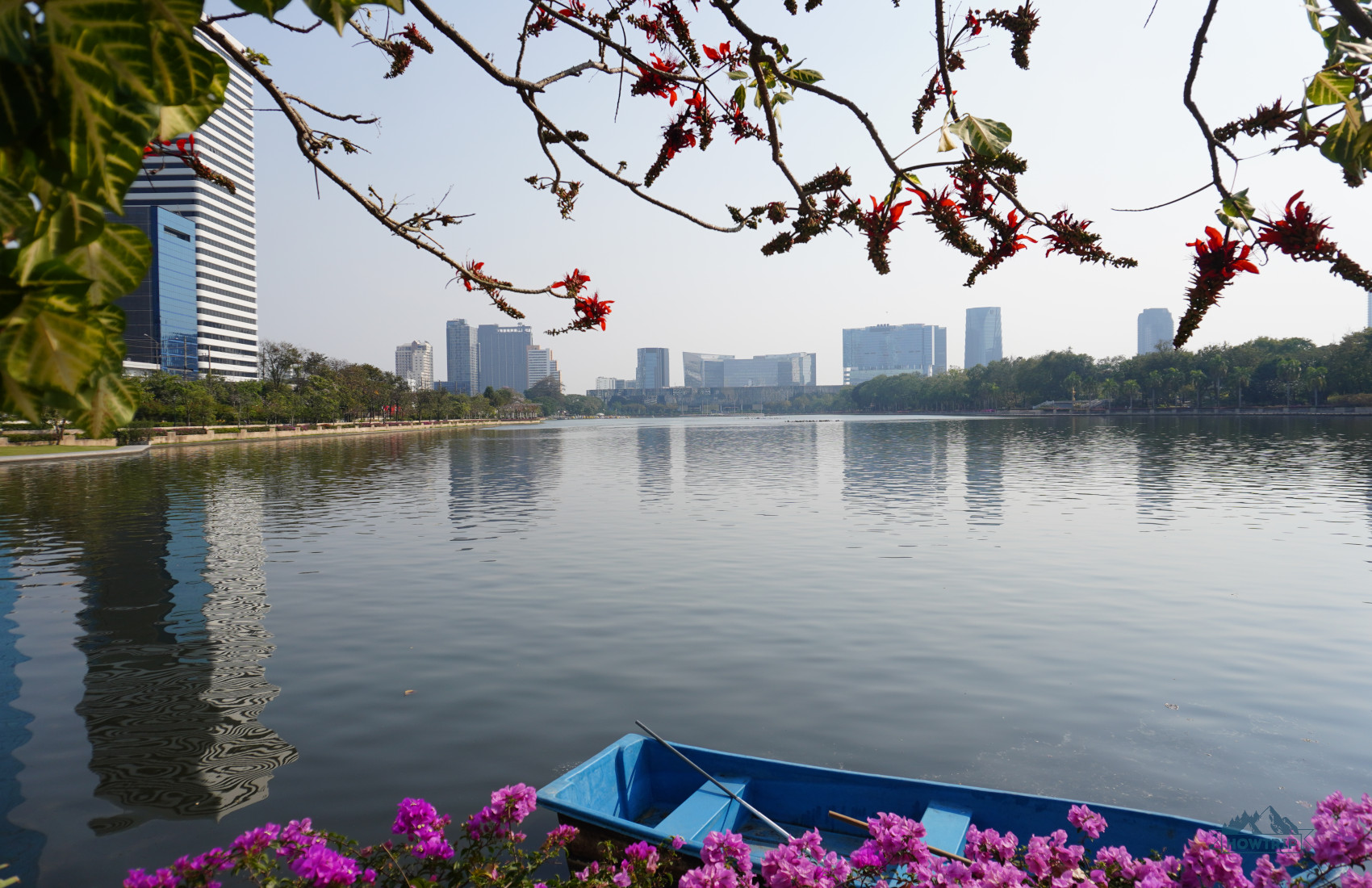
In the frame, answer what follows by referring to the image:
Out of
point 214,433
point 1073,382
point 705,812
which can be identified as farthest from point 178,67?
point 1073,382

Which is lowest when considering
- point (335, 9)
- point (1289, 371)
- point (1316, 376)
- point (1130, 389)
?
point (335, 9)

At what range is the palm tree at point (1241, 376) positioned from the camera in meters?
118

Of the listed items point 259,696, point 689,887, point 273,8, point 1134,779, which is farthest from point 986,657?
point 273,8

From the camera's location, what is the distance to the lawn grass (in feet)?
156

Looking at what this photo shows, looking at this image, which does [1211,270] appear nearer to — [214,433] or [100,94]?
[100,94]

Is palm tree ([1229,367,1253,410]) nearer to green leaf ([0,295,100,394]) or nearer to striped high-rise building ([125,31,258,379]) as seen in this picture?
green leaf ([0,295,100,394])

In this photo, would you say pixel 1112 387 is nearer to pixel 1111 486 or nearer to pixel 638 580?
pixel 1111 486

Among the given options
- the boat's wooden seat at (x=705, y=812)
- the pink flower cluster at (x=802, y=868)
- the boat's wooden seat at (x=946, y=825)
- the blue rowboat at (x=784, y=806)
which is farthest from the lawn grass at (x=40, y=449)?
the pink flower cluster at (x=802, y=868)

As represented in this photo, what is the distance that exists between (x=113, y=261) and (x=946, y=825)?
5.74m

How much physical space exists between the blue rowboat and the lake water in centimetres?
136

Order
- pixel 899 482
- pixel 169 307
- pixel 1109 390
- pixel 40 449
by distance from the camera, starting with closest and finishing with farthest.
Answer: pixel 899 482
pixel 40 449
pixel 169 307
pixel 1109 390

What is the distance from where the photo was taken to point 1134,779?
757cm

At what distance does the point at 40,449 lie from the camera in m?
50.3

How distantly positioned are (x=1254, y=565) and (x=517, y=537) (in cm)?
1676
